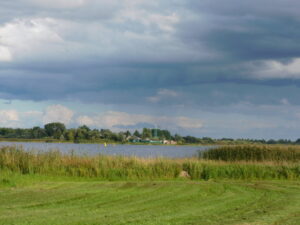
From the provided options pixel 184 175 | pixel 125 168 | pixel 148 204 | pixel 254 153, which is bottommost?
pixel 148 204

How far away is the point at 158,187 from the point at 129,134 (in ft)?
329

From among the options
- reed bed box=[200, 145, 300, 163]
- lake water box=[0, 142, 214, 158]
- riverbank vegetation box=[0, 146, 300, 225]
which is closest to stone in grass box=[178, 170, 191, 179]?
riverbank vegetation box=[0, 146, 300, 225]

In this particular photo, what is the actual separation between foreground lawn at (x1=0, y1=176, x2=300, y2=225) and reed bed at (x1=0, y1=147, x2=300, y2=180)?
4428mm

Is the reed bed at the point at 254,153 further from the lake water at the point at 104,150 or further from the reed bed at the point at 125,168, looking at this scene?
the reed bed at the point at 125,168

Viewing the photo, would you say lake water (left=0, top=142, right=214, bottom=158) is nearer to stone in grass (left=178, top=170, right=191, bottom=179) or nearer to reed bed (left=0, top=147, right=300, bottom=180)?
reed bed (left=0, top=147, right=300, bottom=180)

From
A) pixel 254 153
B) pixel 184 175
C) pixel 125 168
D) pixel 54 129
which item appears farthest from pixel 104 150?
pixel 54 129

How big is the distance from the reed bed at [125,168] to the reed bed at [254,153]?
937 cm

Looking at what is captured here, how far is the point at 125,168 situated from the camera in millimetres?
22312

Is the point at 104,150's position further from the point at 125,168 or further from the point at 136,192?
the point at 136,192

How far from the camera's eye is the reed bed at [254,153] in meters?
32.8

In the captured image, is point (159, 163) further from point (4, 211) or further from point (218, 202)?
point (4, 211)

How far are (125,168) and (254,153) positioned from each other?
14.5 meters

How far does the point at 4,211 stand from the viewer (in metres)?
11.1

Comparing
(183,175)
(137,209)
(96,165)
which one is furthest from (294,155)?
(137,209)
